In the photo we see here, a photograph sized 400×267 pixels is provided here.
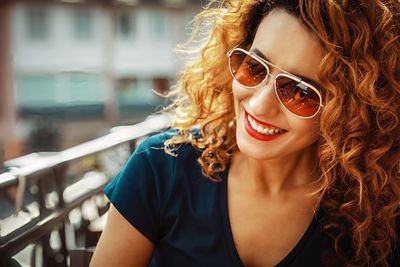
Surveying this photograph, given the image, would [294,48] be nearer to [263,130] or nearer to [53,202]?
[263,130]

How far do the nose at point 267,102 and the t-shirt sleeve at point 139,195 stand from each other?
42 centimetres

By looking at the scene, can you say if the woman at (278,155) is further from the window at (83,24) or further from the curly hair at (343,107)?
the window at (83,24)

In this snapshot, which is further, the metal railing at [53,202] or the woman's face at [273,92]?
the metal railing at [53,202]

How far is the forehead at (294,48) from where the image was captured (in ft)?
5.53

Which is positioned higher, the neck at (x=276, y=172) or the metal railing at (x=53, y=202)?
the neck at (x=276, y=172)

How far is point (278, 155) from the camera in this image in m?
1.78

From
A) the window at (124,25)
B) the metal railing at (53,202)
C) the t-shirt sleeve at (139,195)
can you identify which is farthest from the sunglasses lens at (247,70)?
the window at (124,25)

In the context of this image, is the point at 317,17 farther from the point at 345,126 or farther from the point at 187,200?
the point at 187,200

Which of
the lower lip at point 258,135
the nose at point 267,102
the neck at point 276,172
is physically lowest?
the neck at point 276,172

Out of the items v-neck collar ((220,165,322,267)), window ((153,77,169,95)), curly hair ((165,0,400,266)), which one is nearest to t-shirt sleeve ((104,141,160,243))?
curly hair ((165,0,400,266))

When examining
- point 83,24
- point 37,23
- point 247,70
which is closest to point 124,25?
point 83,24

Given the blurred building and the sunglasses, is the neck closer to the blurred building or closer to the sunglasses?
the sunglasses

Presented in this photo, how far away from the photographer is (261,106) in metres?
1.73

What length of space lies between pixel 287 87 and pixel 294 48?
0.40 ft
